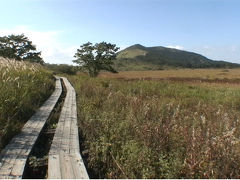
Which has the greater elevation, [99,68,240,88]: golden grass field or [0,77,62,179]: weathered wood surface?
[0,77,62,179]: weathered wood surface

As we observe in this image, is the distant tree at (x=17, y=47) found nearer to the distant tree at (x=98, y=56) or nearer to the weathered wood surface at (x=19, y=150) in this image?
the distant tree at (x=98, y=56)

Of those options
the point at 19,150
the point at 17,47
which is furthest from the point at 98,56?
the point at 19,150

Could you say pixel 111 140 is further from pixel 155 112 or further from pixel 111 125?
pixel 155 112

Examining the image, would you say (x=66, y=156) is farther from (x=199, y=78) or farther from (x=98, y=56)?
(x=199, y=78)

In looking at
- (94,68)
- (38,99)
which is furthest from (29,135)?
(94,68)

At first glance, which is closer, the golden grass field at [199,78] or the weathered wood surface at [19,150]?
the weathered wood surface at [19,150]

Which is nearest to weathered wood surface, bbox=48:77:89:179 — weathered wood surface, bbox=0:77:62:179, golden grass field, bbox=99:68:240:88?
weathered wood surface, bbox=0:77:62:179

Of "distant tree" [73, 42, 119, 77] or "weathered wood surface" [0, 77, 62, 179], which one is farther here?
"distant tree" [73, 42, 119, 77]

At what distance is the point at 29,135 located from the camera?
419 centimetres

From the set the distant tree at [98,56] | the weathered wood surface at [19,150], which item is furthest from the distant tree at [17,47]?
the weathered wood surface at [19,150]

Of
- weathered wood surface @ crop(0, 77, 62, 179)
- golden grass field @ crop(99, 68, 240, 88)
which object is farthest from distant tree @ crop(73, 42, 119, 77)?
weathered wood surface @ crop(0, 77, 62, 179)

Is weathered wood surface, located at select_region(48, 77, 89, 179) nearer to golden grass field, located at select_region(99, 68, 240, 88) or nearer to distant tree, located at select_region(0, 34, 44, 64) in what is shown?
golden grass field, located at select_region(99, 68, 240, 88)

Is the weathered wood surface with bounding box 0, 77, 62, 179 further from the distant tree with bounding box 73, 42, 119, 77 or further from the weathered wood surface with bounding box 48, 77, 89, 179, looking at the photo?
the distant tree with bounding box 73, 42, 119, 77

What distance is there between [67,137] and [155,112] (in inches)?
103
